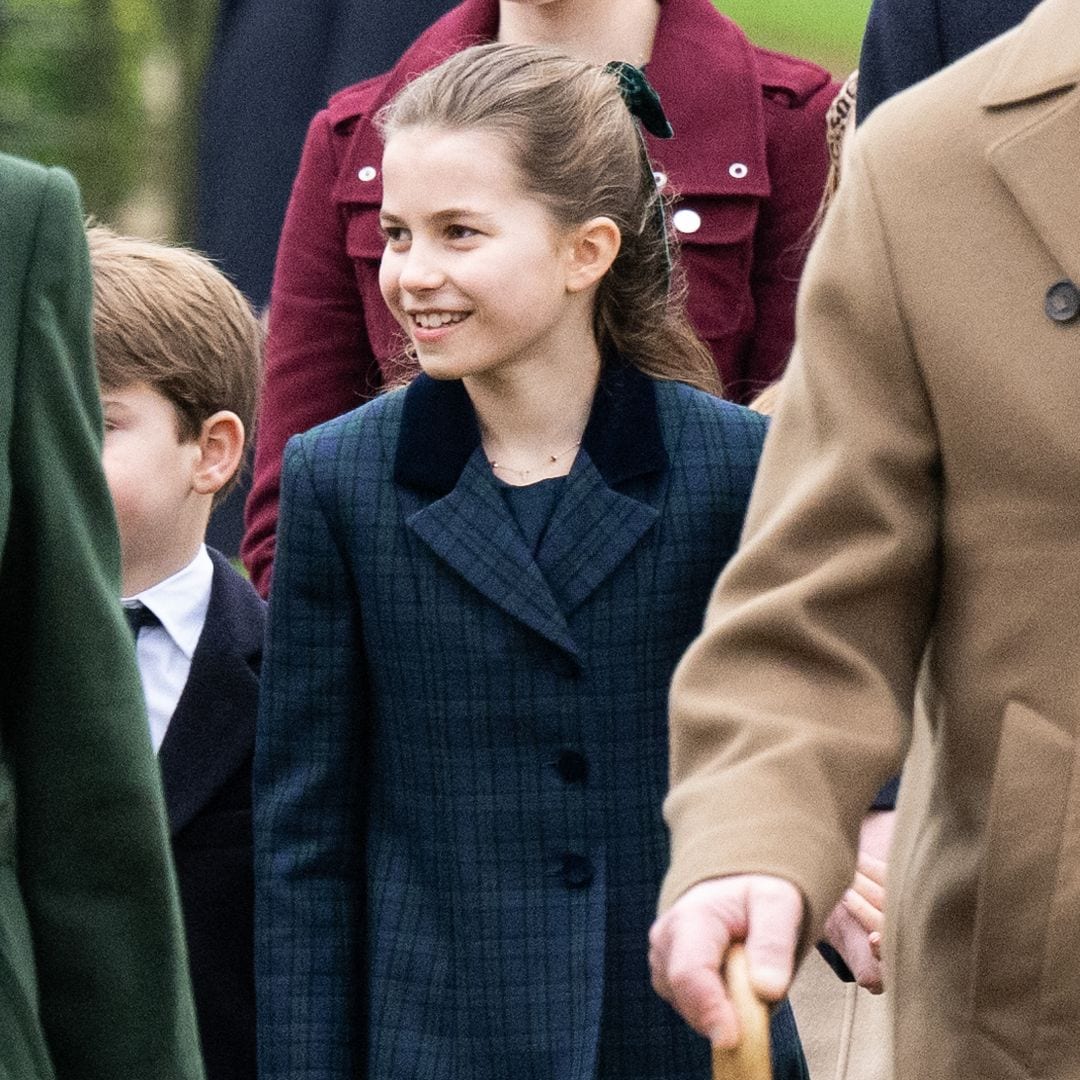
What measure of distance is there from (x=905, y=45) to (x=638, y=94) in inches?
14.9

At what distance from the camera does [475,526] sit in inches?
144

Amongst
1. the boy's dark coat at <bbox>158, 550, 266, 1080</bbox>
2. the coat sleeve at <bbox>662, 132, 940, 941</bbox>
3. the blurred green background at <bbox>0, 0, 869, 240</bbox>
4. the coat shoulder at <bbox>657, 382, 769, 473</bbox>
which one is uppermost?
the coat sleeve at <bbox>662, 132, 940, 941</bbox>

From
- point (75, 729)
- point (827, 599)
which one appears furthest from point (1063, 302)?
point (75, 729)

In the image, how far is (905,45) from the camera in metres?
4.20

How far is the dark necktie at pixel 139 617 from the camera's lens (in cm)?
398

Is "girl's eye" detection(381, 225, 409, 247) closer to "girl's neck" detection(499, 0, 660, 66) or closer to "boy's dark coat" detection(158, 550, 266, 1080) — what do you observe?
"boy's dark coat" detection(158, 550, 266, 1080)

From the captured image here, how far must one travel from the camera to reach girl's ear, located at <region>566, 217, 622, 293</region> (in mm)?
3824

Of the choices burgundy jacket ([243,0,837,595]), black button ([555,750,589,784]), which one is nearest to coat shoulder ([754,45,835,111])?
burgundy jacket ([243,0,837,595])

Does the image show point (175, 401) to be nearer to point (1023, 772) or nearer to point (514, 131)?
point (514, 131)

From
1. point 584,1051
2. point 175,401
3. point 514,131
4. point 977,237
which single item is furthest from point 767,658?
point 175,401

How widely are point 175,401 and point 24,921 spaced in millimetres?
1534

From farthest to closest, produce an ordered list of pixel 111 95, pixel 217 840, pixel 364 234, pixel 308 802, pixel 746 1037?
pixel 111 95
pixel 364 234
pixel 217 840
pixel 308 802
pixel 746 1037

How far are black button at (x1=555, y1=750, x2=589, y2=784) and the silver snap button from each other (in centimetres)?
105

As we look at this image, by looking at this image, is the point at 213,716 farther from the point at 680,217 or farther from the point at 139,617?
the point at 680,217
